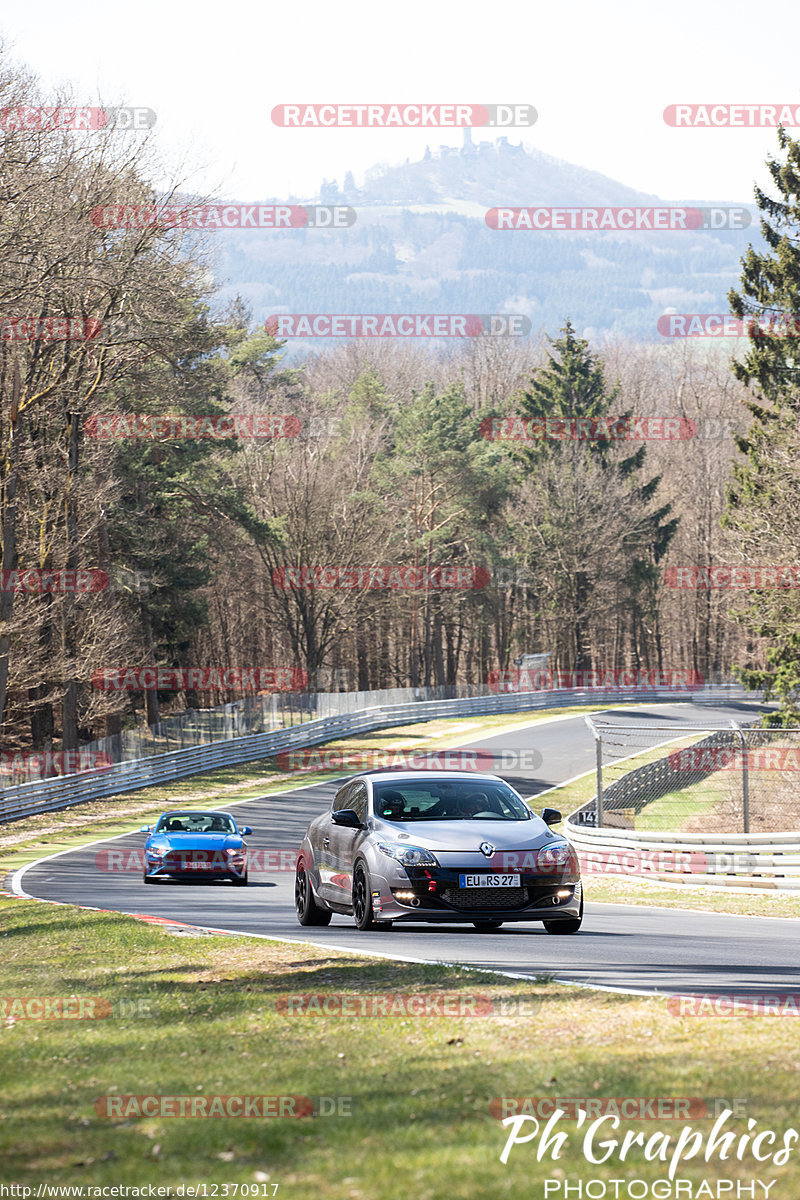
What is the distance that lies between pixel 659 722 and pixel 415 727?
10962 mm

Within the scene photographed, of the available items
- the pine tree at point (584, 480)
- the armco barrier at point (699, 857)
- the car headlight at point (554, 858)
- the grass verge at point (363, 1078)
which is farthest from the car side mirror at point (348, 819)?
the pine tree at point (584, 480)

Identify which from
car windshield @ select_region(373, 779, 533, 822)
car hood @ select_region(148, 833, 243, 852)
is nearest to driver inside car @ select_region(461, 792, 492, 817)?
car windshield @ select_region(373, 779, 533, 822)

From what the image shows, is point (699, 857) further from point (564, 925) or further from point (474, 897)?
point (474, 897)

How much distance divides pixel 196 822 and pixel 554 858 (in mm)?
12760

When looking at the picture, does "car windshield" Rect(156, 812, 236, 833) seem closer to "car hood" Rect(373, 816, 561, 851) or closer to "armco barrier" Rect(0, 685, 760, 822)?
"car hood" Rect(373, 816, 561, 851)

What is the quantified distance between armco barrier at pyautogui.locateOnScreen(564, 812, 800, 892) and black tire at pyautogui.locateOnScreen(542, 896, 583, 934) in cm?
795

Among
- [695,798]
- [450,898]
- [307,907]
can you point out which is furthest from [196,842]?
[695,798]

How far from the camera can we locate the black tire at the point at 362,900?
12.1 meters

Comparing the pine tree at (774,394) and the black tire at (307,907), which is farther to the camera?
the pine tree at (774,394)

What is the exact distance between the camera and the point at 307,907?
14.1 meters

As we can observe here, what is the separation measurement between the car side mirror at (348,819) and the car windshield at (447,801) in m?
0.21

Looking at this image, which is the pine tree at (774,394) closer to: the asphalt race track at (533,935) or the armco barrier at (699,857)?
the armco barrier at (699,857)

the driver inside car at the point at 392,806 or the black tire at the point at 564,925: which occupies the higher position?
the driver inside car at the point at 392,806

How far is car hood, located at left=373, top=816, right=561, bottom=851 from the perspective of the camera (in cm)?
1175
